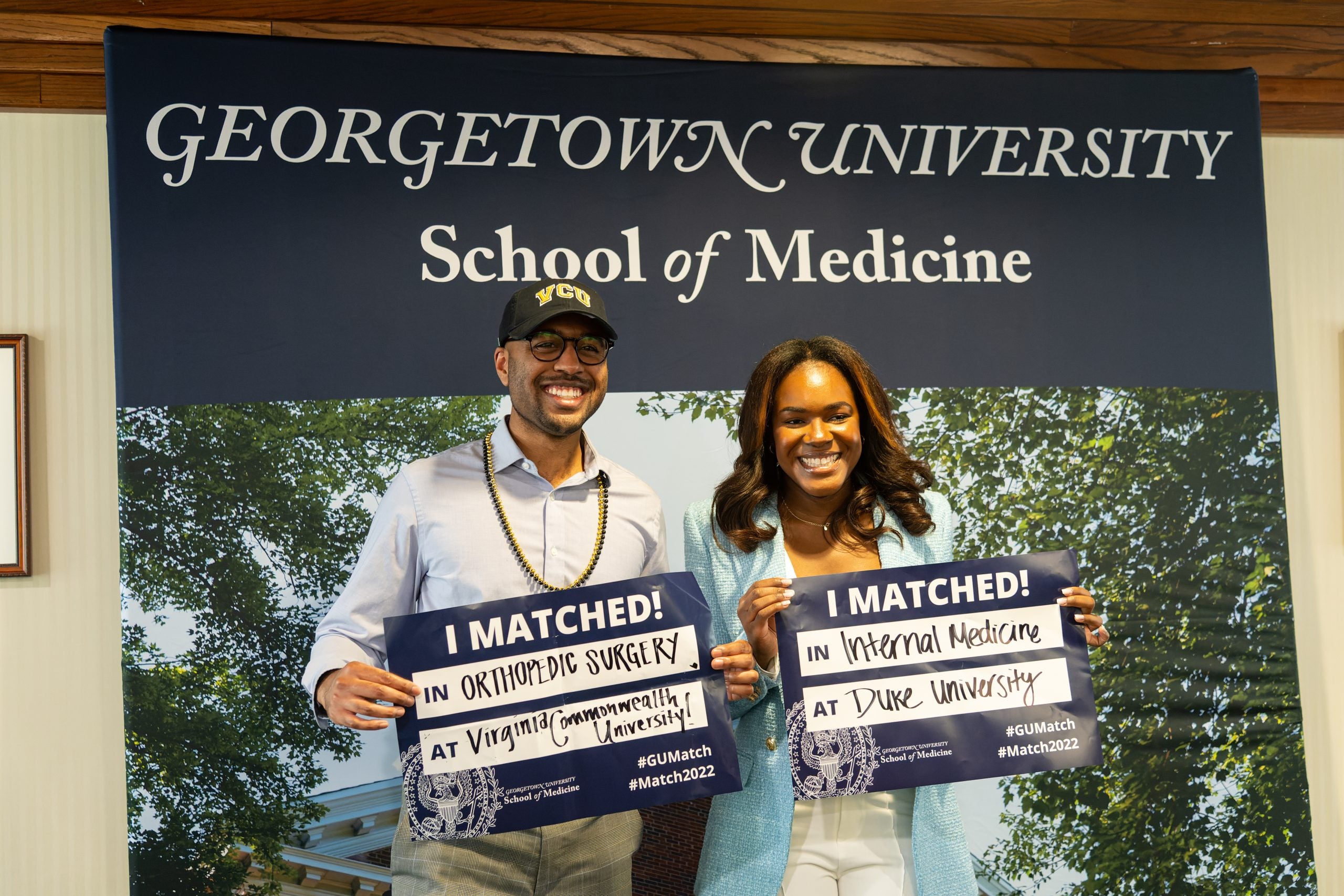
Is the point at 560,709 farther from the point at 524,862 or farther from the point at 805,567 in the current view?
the point at 805,567

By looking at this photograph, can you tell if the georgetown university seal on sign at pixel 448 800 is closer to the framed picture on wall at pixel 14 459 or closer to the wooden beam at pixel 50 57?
the framed picture on wall at pixel 14 459

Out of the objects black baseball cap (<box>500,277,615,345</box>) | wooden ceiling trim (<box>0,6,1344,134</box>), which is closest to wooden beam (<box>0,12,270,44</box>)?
wooden ceiling trim (<box>0,6,1344,134</box>)

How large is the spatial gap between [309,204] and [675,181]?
3.44ft

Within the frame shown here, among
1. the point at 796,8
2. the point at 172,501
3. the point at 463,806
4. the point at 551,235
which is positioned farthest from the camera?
the point at 796,8

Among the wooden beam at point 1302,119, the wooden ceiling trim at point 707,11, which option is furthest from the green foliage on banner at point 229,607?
the wooden beam at point 1302,119

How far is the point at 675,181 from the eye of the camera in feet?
10.1

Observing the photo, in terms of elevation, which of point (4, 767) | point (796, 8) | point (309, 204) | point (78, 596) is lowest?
point (4, 767)

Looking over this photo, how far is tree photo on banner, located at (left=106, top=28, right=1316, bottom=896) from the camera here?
280cm

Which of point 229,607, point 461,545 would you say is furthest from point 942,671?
point 229,607

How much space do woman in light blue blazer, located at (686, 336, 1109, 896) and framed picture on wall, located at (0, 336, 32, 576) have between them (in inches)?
77.7

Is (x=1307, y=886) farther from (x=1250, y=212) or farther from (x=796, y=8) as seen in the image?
(x=796, y=8)

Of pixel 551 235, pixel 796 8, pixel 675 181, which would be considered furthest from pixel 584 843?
pixel 796 8

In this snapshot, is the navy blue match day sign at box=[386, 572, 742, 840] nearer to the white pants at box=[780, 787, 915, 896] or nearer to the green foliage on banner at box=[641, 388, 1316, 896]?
the white pants at box=[780, 787, 915, 896]

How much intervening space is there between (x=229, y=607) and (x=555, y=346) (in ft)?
4.28
